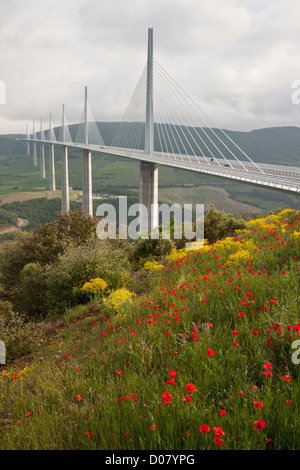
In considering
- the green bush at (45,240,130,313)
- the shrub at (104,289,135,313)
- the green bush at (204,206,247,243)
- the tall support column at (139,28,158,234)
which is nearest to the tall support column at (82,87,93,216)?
the tall support column at (139,28,158,234)

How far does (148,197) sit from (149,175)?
245 centimetres

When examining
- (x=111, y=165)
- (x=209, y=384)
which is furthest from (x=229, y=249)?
(x=111, y=165)

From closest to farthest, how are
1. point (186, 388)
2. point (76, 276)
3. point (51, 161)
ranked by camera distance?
point (186, 388)
point (76, 276)
point (51, 161)

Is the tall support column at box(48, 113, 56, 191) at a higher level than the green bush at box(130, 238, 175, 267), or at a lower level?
higher

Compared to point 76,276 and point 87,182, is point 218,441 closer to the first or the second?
point 76,276

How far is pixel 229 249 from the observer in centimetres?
743

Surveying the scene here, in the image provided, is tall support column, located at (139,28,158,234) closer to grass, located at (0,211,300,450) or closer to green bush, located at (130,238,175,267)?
green bush, located at (130,238,175,267)

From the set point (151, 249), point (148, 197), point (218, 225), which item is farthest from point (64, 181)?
point (151, 249)

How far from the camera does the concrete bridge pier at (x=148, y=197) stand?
105 feet

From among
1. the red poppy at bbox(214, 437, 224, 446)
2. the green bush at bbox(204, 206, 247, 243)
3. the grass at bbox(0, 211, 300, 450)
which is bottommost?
the green bush at bbox(204, 206, 247, 243)

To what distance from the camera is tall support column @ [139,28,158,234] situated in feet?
104

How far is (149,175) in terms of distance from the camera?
3198 centimetres
